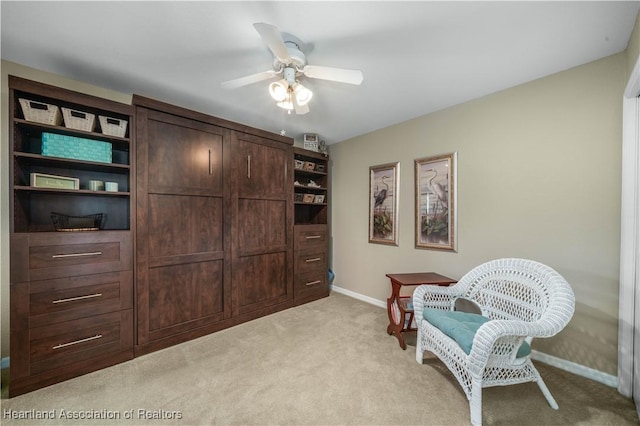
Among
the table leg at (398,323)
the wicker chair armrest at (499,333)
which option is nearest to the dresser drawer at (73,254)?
the table leg at (398,323)

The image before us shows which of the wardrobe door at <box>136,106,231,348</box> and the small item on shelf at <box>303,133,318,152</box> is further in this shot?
the small item on shelf at <box>303,133,318,152</box>

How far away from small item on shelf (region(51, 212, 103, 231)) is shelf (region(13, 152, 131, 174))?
0.41 m

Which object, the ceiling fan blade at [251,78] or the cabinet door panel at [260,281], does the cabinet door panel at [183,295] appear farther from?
the ceiling fan blade at [251,78]

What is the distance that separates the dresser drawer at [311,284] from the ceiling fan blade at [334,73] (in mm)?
2433

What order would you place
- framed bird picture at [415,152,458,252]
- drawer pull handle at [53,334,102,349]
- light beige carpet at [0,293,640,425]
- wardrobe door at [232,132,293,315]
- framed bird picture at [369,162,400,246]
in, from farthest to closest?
framed bird picture at [369,162,400,246] < wardrobe door at [232,132,293,315] < framed bird picture at [415,152,458,252] < drawer pull handle at [53,334,102,349] < light beige carpet at [0,293,640,425]

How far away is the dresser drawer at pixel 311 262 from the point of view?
3.26 m

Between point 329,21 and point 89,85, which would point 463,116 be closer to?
point 329,21

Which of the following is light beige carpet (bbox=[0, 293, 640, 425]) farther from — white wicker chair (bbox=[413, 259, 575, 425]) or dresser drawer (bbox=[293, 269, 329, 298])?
dresser drawer (bbox=[293, 269, 329, 298])

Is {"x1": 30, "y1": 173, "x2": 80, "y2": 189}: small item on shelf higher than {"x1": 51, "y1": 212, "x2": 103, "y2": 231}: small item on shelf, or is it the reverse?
{"x1": 30, "y1": 173, "x2": 80, "y2": 189}: small item on shelf

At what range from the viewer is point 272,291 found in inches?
117

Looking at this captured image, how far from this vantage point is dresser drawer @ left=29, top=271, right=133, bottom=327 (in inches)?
65.8

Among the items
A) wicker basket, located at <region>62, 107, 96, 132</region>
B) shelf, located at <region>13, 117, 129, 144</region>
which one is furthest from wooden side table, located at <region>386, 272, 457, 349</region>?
wicker basket, located at <region>62, 107, 96, 132</region>

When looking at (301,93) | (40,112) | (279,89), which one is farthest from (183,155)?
(301,93)

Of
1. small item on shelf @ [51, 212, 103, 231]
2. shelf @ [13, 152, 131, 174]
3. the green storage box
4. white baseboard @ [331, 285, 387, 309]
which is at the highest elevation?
the green storage box
